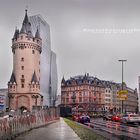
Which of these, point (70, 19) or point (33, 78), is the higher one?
point (70, 19)

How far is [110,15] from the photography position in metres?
21.0

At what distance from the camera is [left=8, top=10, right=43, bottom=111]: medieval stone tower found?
31.1m

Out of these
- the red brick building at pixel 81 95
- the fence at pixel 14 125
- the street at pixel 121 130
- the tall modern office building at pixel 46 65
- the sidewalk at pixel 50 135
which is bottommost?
the street at pixel 121 130

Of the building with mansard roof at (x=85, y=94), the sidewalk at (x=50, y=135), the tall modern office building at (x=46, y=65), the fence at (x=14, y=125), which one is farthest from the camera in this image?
the building with mansard roof at (x=85, y=94)

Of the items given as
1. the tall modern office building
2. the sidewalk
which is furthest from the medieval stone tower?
the sidewalk

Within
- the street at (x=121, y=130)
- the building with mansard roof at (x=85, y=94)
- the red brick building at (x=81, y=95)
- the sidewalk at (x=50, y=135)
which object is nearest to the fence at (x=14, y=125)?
the sidewalk at (x=50, y=135)

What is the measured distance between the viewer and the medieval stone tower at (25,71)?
102ft

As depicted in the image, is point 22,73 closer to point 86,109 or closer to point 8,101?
point 8,101

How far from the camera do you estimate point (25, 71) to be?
3206cm

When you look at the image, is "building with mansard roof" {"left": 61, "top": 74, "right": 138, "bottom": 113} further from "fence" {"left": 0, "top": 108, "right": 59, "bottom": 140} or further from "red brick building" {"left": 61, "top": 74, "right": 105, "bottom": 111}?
"fence" {"left": 0, "top": 108, "right": 59, "bottom": 140}

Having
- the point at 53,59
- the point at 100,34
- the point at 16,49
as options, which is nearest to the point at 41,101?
the point at 16,49

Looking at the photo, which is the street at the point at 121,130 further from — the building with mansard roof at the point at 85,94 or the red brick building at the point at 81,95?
the red brick building at the point at 81,95

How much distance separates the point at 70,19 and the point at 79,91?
2505 cm

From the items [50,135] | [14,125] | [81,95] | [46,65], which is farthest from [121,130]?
[81,95]
